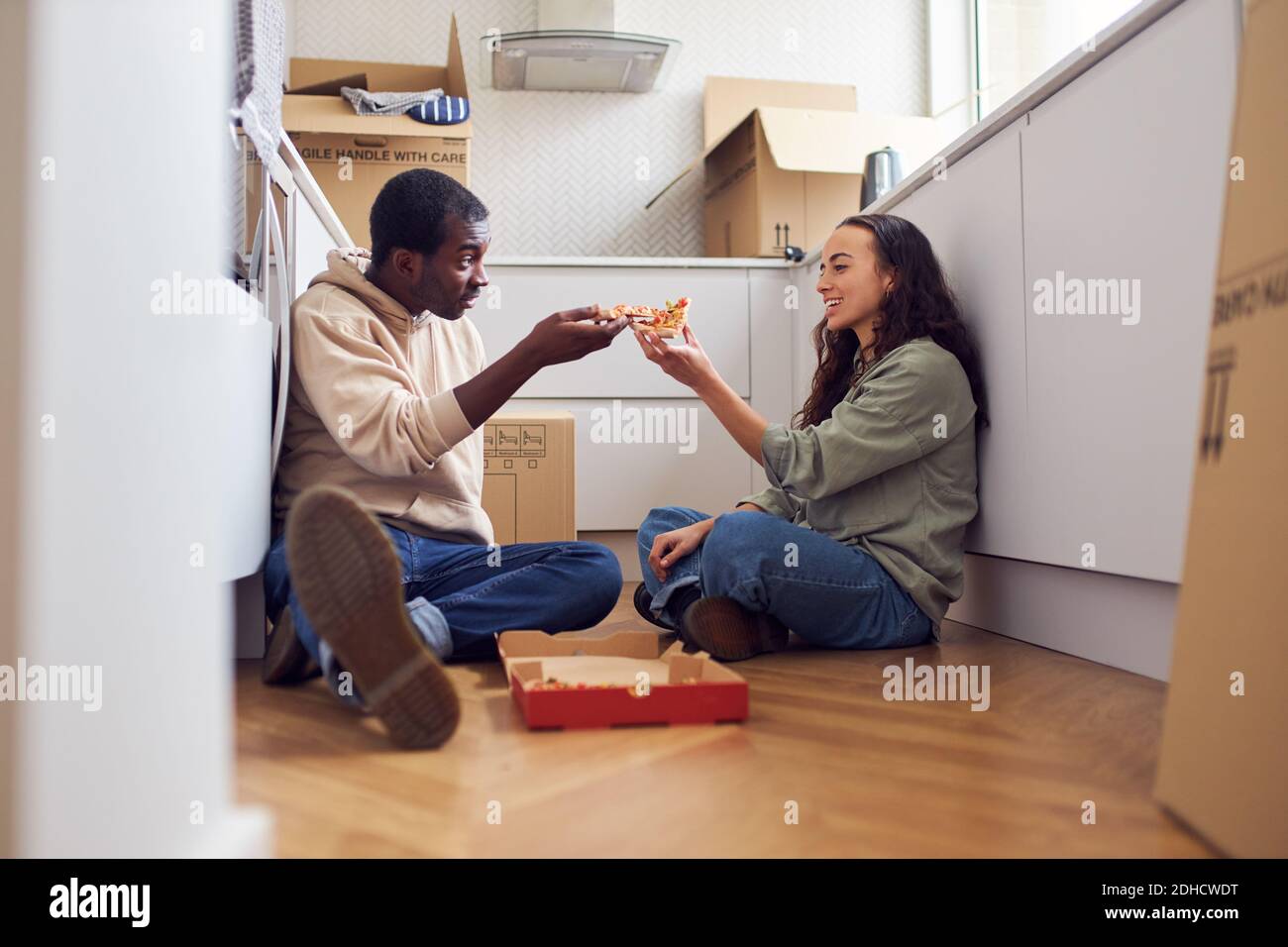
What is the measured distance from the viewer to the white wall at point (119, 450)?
60cm

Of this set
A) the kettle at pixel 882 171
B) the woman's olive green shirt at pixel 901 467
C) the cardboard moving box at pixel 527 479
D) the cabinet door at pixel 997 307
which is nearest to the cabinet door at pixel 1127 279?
the cabinet door at pixel 997 307

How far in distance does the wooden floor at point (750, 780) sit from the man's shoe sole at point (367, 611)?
1.8 inches

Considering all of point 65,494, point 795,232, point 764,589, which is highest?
point 795,232

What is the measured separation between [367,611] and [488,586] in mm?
628

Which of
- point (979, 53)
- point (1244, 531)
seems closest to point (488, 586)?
point (1244, 531)

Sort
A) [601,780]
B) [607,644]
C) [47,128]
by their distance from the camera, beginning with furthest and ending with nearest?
[607,644], [601,780], [47,128]

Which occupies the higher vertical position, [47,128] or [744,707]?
[47,128]

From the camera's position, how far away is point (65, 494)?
62 centimetres

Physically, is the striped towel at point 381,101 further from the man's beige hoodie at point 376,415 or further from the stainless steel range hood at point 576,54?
the man's beige hoodie at point 376,415

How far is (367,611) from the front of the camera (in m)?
1.02

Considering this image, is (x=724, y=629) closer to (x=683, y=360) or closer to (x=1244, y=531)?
(x=683, y=360)
